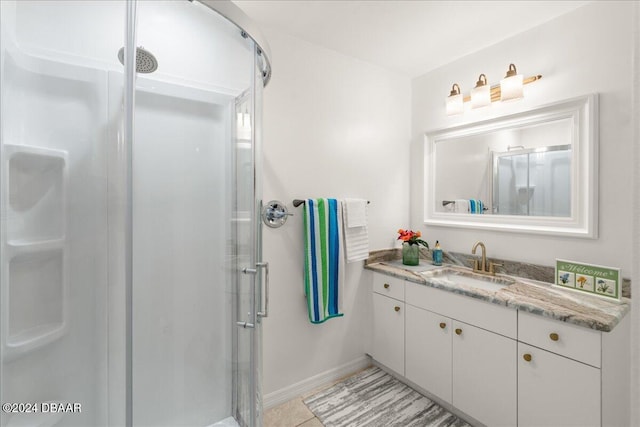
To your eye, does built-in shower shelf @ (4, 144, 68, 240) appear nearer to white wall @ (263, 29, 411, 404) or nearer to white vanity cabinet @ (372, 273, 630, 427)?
white wall @ (263, 29, 411, 404)

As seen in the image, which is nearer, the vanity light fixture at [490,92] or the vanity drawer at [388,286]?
the vanity light fixture at [490,92]

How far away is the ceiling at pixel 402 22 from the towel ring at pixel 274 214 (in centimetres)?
111

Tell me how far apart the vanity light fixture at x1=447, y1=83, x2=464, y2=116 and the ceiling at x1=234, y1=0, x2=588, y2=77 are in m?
0.27

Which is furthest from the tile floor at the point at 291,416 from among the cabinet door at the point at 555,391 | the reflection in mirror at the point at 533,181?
the reflection in mirror at the point at 533,181

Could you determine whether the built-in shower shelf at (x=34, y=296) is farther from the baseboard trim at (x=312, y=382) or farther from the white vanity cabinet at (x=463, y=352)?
the white vanity cabinet at (x=463, y=352)

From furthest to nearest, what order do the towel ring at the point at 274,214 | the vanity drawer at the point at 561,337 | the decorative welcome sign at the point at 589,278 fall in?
the towel ring at the point at 274,214 → the decorative welcome sign at the point at 589,278 → the vanity drawer at the point at 561,337

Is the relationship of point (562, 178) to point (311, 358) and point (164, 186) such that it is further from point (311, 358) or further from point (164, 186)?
point (164, 186)

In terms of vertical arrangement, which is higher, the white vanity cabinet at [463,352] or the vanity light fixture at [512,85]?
the vanity light fixture at [512,85]

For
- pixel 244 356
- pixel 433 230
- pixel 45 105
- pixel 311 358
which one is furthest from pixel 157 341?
pixel 433 230

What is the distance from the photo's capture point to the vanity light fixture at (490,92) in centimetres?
179

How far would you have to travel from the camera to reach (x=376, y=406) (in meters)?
1.82

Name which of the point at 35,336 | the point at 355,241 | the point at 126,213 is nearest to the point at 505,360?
the point at 355,241

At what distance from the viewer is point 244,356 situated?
124 cm

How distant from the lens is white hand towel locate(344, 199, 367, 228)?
6.72 ft
